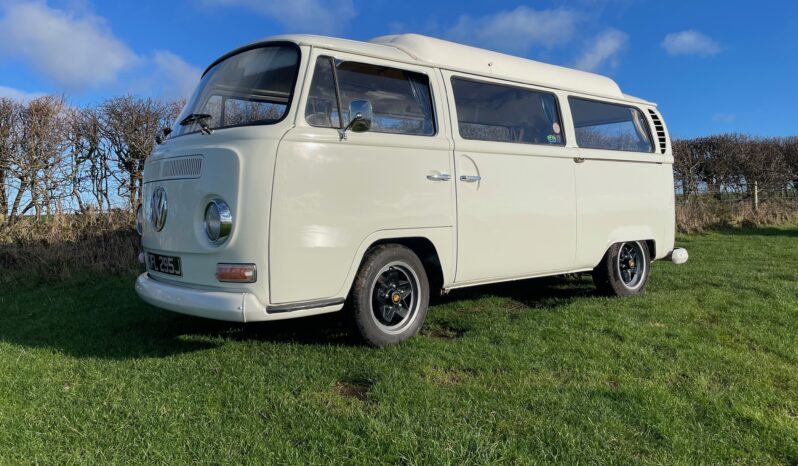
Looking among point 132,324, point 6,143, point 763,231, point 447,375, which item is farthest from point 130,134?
point 763,231

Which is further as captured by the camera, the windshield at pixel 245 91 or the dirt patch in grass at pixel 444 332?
the dirt patch in grass at pixel 444 332

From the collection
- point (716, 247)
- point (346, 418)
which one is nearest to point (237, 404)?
point (346, 418)

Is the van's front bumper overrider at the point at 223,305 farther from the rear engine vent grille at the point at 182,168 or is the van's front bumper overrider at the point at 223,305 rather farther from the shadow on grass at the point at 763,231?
the shadow on grass at the point at 763,231

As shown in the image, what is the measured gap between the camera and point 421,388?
3.39m

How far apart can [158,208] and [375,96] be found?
1.91 m

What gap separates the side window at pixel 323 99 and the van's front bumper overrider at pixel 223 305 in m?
1.30

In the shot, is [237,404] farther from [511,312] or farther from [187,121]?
[511,312]

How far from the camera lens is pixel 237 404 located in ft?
10.4

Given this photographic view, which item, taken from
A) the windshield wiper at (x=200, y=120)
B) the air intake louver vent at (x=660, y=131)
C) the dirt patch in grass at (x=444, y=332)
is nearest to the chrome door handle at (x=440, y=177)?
the dirt patch in grass at (x=444, y=332)

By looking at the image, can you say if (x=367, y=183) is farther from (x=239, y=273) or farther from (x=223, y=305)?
(x=223, y=305)

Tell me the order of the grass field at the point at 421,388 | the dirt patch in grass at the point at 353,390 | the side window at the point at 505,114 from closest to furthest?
the grass field at the point at 421,388, the dirt patch in grass at the point at 353,390, the side window at the point at 505,114

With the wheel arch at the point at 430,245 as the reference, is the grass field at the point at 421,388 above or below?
below

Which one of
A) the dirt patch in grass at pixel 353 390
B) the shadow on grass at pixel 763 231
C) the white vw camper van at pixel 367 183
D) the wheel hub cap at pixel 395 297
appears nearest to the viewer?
the dirt patch in grass at pixel 353 390

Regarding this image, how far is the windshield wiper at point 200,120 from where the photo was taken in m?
4.00
